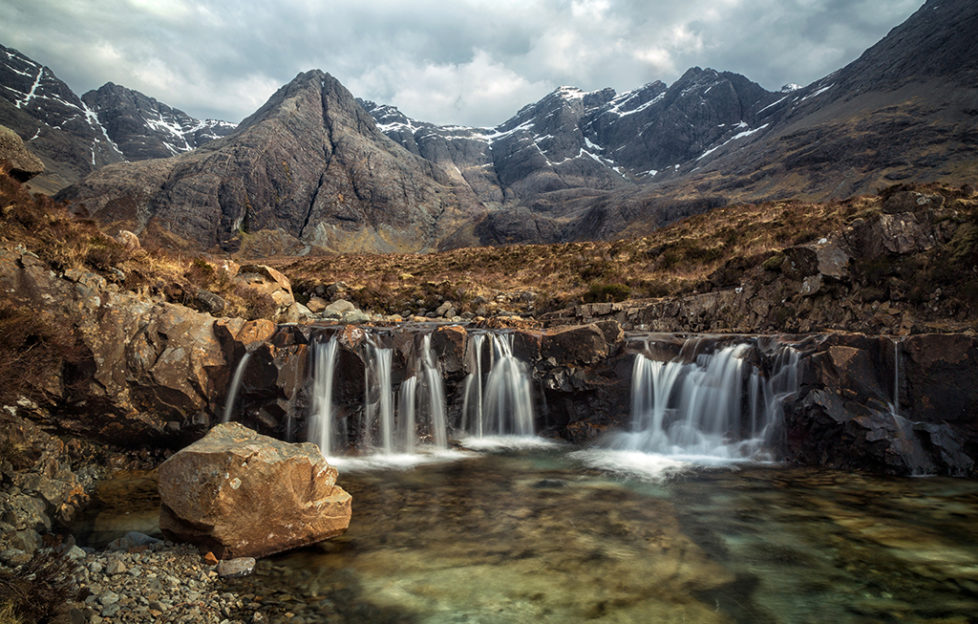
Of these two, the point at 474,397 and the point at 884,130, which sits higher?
the point at 884,130

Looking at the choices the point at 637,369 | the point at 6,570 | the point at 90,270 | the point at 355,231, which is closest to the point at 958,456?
the point at 637,369

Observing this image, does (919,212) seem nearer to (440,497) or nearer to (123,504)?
(440,497)

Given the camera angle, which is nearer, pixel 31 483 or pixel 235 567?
pixel 235 567

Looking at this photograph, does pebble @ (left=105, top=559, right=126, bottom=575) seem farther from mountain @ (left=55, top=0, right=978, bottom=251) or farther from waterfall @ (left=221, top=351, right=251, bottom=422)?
mountain @ (left=55, top=0, right=978, bottom=251)

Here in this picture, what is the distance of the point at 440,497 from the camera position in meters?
8.67

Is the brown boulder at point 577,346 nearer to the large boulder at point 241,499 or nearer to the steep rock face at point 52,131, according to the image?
the large boulder at point 241,499

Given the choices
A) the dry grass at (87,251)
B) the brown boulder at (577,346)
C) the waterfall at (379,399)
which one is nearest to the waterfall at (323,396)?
the waterfall at (379,399)

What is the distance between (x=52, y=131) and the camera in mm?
163375

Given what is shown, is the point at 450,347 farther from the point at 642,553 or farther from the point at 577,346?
the point at 642,553

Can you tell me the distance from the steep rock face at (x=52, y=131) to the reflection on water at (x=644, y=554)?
159198mm

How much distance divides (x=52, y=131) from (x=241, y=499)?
23368 centimetres

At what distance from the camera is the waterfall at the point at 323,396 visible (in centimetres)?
1195

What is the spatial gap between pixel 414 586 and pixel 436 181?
172 meters

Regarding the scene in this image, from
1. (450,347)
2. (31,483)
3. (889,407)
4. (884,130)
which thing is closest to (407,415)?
(450,347)
